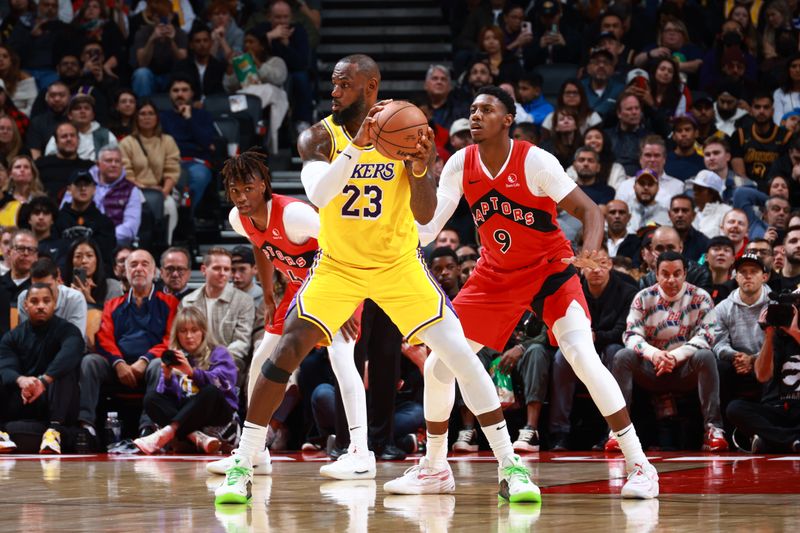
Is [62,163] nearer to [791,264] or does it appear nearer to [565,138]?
[565,138]

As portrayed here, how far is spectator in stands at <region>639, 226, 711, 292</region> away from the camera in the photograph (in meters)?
9.20

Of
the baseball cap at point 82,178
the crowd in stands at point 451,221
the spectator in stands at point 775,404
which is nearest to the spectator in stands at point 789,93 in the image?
the crowd in stands at point 451,221

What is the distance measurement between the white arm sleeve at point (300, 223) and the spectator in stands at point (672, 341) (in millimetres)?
3244

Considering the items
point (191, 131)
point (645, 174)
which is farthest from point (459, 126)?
point (191, 131)

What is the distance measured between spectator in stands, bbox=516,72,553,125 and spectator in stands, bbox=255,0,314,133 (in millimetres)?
2476

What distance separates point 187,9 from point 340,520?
37.0 feet

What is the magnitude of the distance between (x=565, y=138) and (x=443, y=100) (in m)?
1.59

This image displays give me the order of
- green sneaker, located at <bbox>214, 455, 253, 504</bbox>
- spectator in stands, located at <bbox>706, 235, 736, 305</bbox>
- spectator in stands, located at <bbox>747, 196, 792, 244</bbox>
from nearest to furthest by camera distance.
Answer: green sneaker, located at <bbox>214, 455, 253, 504</bbox>, spectator in stands, located at <bbox>706, 235, 736, 305</bbox>, spectator in stands, located at <bbox>747, 196, 792, 244</bbox>

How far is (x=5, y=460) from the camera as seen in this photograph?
7520 mm

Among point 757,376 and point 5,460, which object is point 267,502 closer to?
point 5,460

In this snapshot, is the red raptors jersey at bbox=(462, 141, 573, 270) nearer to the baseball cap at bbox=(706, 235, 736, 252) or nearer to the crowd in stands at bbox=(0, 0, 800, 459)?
the crowd in stands at bbox=(0, 0, 800, 459)

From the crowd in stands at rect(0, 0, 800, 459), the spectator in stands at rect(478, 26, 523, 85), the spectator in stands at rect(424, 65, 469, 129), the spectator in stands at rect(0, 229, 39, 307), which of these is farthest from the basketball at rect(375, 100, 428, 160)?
the spectator in stands at rect(478, 26, 523, 85)

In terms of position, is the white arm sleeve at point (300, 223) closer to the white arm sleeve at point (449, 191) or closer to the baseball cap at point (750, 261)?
the white arm sleeve at point (449, 191)

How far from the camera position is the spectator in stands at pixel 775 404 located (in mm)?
7996
